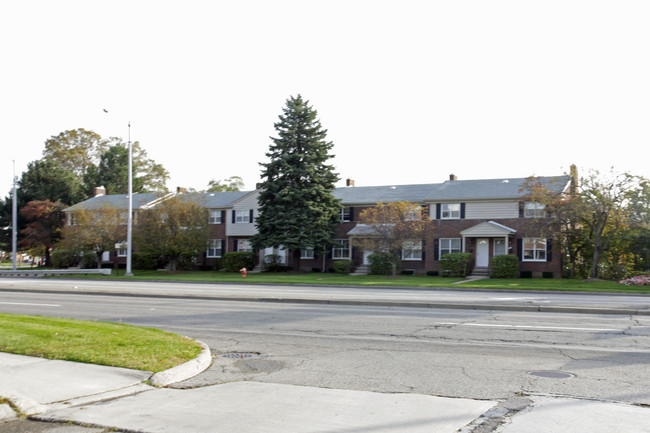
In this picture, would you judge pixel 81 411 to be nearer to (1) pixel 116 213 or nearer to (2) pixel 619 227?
(2) pixel 619 227

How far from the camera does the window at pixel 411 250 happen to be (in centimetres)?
3947

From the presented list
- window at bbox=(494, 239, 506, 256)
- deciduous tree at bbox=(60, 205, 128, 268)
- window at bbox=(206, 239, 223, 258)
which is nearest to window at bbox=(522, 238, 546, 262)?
window at bbox=(494, 239, 506, 256)

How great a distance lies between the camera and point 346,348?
10.7m

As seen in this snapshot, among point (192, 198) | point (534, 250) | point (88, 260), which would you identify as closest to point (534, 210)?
point (534, 250)

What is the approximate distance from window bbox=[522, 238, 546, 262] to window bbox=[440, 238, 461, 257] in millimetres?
4571

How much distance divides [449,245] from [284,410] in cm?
3795

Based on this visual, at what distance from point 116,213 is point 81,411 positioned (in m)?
44.3

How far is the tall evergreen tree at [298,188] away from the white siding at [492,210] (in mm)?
10014

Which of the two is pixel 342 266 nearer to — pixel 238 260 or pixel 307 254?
pixel 307 254

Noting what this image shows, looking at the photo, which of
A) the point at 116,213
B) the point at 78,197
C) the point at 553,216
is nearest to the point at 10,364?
the point at 553,216

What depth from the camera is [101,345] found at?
991cm

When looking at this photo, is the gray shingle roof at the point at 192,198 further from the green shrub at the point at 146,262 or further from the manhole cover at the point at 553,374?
the manhole cover at the point at 553,374

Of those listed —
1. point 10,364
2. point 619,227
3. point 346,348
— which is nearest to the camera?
point 10,364

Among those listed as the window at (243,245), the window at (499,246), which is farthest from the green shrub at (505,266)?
the window at (243,245)
